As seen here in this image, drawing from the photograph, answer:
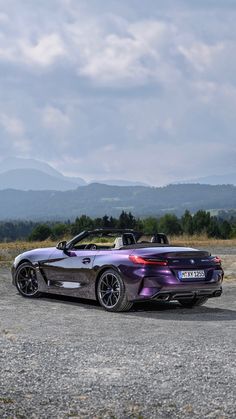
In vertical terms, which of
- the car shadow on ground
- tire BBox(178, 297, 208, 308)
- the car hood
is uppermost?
the car hood

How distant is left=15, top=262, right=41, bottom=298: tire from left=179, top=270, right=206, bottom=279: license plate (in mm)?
3349

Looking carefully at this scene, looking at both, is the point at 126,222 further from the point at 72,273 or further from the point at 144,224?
the point at 72,273

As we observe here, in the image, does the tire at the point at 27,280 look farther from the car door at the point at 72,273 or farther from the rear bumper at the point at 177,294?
the rear bumper at the point at 177,294

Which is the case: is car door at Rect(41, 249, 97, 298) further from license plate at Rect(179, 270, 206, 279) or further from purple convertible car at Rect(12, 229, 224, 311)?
license plate at Rect(179, 270, 206, 279)

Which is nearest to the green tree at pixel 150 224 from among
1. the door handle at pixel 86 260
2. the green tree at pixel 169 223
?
the green tree at pixel 169 223

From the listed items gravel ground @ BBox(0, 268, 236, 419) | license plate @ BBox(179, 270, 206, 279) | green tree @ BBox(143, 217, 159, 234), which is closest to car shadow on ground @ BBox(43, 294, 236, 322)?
gravel ground @ BBox(0, 268, 236, 419)

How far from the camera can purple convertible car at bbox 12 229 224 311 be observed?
10641 mm

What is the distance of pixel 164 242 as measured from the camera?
39.4ft

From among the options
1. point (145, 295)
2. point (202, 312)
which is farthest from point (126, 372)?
point (202, 312)

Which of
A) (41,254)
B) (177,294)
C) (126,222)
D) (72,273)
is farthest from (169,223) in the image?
(177,294)

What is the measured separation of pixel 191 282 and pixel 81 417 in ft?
20.8

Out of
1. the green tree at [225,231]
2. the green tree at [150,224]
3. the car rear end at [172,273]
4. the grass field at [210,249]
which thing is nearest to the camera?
the car rear end at [172,273]

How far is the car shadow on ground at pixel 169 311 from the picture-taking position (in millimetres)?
10480

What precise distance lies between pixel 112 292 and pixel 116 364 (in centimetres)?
452
